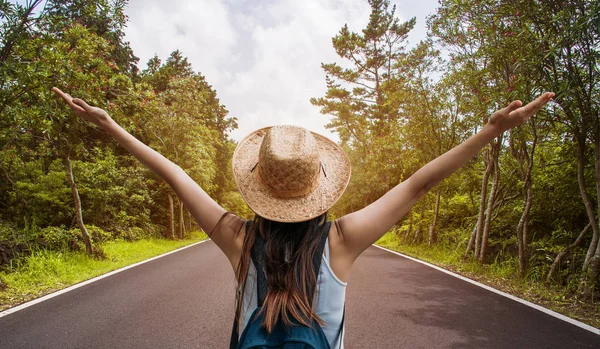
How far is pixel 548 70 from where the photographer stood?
707 cm

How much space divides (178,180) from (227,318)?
13.8ft

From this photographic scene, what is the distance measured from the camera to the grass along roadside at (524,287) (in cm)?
569

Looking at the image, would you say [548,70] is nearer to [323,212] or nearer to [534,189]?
[534,189]

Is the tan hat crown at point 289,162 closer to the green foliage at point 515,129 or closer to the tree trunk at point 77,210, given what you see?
the green foliage at point 515,129

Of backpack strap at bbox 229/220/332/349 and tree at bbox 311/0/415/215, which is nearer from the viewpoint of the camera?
backpack strap at bbox 229/220/332/349

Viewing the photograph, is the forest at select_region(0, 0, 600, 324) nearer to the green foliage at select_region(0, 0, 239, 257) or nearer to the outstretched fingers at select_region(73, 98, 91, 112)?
the green foliage at select_region(0, 0, 239, 257)

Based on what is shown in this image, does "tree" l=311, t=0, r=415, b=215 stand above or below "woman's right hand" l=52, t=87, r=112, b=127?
above

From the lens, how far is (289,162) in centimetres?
149

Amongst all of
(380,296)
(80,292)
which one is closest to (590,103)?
(380,296)

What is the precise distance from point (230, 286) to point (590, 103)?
7.04 m

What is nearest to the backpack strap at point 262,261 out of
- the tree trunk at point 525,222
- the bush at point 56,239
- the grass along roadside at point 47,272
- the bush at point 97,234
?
the grass along roadside at point 47,272

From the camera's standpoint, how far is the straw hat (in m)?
1.50

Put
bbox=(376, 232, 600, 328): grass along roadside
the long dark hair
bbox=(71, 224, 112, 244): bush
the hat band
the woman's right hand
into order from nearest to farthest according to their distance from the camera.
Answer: the long dark hair, the hat band, the woman's right hand, bbox=(376, 232, 600, 328): grass along roadside, bbox=(71, 224, 112, 244): bush

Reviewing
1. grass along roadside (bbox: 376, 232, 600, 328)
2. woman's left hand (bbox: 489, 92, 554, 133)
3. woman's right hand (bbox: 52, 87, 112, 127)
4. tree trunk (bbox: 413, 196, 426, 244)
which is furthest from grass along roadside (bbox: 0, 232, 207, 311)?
tree trunk (bbox: 413, 196, 426, 244)
